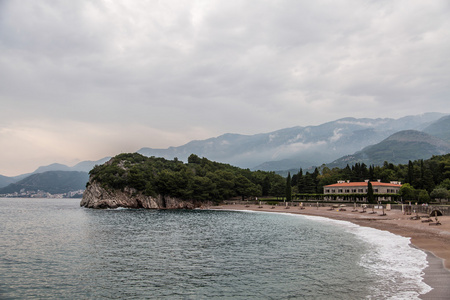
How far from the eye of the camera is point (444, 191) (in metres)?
101

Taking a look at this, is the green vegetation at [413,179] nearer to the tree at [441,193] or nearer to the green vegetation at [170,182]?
the tree at [441,193]

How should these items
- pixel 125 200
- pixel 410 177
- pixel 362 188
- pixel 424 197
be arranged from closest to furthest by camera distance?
1. pixel 424 197
2. pixel 410 177
3. pixel 362 188
4. pixel 125 200

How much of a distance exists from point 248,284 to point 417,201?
10640 centimetres

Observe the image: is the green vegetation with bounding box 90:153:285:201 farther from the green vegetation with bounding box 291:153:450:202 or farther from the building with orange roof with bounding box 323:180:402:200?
the building with orange roof with bounding box 323:180:402:200

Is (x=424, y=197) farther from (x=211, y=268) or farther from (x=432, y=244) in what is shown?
(x=211, y=268)

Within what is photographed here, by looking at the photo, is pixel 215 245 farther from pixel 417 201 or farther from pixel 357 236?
pixel 417 201

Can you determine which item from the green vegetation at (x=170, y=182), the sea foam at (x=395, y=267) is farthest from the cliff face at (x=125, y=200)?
the sea foam at (x=395, y=267)

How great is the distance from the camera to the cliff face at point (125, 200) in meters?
134

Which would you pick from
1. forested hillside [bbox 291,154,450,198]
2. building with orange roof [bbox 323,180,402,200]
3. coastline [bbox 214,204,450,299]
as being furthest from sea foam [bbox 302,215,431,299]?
building with orange roof [bbox 323,180,402,200]

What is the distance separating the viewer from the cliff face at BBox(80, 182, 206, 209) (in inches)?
5256

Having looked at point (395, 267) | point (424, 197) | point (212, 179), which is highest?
point (212, 179)

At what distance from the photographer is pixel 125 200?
13600 cm

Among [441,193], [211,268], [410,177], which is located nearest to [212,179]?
[410,177]

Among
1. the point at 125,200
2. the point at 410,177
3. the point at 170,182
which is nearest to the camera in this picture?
the point at 410,177
